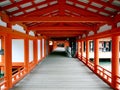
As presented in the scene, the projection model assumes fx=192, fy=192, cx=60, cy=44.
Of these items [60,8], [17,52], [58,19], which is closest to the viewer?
[58,19]

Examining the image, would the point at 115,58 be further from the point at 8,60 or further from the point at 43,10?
the point at 8,60

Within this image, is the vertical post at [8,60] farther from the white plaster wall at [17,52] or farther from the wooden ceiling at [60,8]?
the white plaster wall at [17,52]

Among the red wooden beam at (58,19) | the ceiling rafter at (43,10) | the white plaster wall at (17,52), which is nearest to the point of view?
the red wooden beam at (58,19)

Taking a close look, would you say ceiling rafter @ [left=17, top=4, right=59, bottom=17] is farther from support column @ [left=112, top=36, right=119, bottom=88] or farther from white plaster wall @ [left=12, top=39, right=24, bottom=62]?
white plaster wall @ [left=12, top=39, right=24, bottom=62]

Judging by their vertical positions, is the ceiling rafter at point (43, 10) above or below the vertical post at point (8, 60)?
above

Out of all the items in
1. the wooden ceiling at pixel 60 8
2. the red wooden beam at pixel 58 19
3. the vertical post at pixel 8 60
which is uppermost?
the wooden ceiling at pixel 60 8

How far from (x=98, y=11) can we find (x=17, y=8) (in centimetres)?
345

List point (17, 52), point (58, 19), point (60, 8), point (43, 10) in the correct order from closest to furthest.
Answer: point (58, 19)
point (43, 10)
point (60, 8)
point (17, 52)

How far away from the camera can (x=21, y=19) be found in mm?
8156

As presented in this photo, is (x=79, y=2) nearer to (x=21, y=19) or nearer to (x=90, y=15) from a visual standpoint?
(x=90, y=15)

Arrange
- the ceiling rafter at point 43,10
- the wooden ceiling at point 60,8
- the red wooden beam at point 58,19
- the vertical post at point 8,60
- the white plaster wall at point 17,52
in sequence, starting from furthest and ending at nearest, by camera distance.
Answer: the white plaster wall at point 17,52, the ceiling rafter at point 43,10, the red wooden beam at point 58,19, the vertical post at point 8,60, the wooden ceiling at point 60,8

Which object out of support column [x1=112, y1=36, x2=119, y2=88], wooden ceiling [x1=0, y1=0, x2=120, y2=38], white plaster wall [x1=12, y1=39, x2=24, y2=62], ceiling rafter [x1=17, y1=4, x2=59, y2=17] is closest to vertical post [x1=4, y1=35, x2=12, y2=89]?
wooden ceiling [x1=0, y1=0, x2=120, y2=38]

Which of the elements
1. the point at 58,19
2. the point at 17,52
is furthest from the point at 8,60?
the point at 17,52

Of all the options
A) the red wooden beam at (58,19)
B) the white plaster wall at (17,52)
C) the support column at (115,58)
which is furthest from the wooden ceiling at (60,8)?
the white plaster wall at (17,52)
